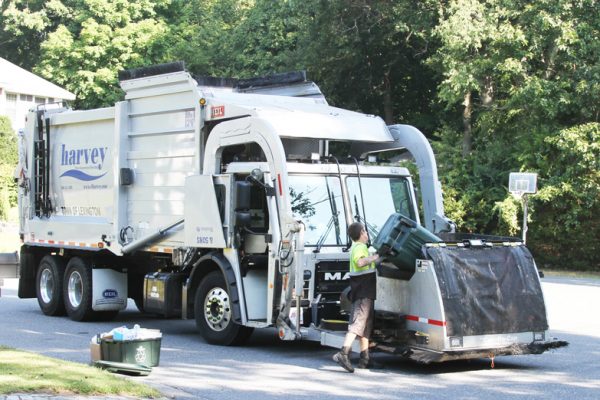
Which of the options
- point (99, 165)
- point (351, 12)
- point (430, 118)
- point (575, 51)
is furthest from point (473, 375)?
point (430, 118)

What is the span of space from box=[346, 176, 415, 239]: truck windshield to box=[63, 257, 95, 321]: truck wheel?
510 centimetres

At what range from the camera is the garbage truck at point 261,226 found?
35.9ft

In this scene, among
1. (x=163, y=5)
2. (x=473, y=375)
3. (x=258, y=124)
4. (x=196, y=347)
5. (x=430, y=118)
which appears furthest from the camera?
(x=163, y=5)

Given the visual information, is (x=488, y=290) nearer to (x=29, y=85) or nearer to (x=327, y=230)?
(x=327, y=230)

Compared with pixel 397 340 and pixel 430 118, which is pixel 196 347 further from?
pixel 430 118

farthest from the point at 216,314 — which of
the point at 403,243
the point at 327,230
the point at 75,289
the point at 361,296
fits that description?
the point at 75,289

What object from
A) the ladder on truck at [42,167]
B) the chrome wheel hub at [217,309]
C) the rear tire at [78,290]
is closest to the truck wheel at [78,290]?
the rear tire at [78,290]

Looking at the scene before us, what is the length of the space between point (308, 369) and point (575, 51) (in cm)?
2300

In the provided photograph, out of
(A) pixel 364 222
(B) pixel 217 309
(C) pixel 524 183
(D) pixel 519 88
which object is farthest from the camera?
(D) pixel 519 88

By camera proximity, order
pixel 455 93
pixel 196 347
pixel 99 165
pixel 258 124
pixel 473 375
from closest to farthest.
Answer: pixel 473 375 < pixel 258 124 < pixel 196 347 < pixel 99 165 < pixel 455 93

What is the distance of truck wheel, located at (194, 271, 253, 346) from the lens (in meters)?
12.7

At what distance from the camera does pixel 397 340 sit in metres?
11.1

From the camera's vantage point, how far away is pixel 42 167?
17047 millimetres

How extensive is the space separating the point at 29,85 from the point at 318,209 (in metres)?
47.7
